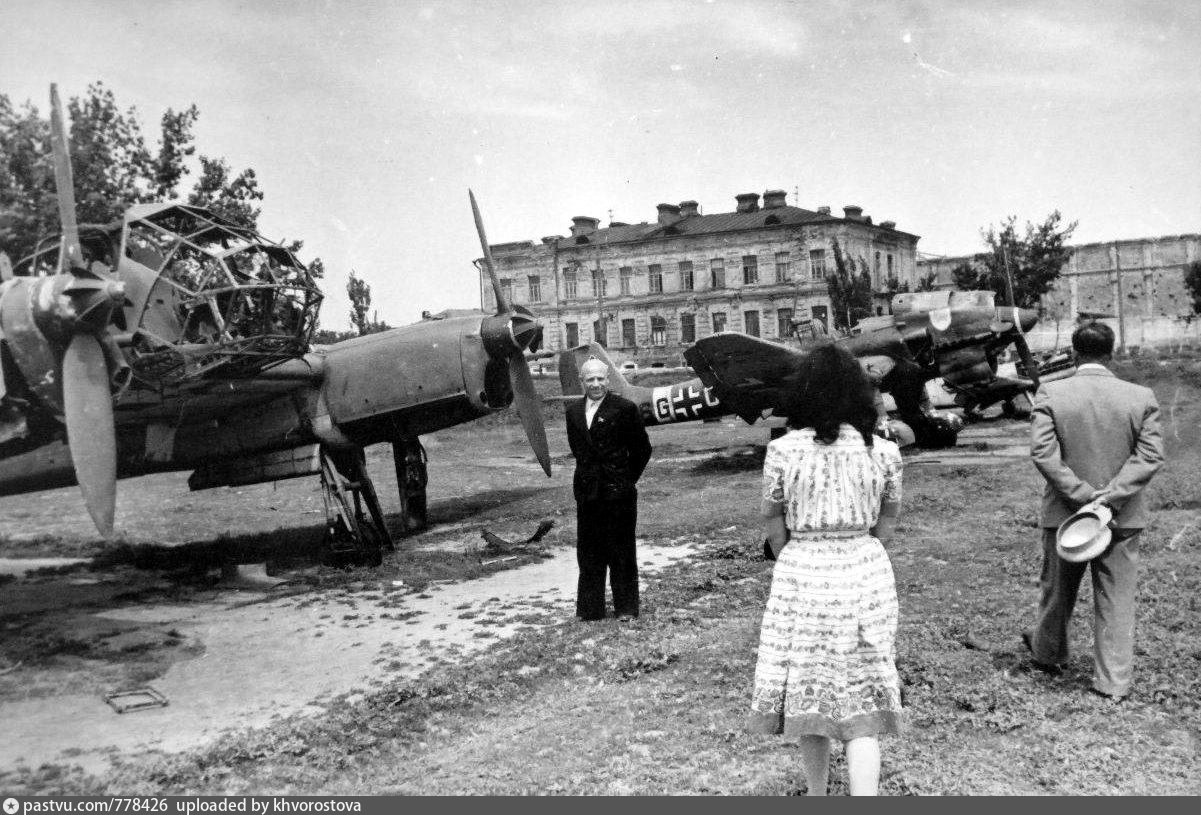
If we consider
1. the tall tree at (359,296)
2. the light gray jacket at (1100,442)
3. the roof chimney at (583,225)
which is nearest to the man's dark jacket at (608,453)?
the light gray jacket at (1100,442)

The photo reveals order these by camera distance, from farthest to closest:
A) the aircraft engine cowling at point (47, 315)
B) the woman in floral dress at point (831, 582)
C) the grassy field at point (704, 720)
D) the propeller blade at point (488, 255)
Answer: the propeller blade at point (488, 255)
the aircraft engine cowling at point (47, 315)
the grassy field at point (704, 720)
the woman in floral dress at point (831, 582)

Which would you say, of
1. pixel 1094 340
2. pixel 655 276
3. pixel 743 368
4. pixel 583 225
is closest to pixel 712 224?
pixel 655 276

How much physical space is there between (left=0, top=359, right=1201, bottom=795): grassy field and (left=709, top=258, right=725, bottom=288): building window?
119 ft

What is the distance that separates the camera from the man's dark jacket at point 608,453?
22.3 ft

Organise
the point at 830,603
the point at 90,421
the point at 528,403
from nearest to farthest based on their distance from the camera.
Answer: the point at 830,603 → the point at 90,421 → the point at 528,403

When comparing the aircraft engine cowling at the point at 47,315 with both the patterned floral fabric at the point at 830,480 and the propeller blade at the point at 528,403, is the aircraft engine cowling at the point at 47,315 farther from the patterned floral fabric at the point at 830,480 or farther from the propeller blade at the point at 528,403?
the patterned floral fabric at the point at 830,480

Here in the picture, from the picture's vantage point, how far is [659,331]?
44.3m

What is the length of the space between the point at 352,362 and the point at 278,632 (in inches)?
181

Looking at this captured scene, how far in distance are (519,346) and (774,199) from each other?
37753 millimetres

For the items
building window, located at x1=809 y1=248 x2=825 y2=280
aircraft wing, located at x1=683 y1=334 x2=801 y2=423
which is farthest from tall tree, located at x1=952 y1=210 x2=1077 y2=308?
aircraft wing, located at x1=683 y1=334 x2=801 y2=423

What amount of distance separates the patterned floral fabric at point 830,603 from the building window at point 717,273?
40.5 meters

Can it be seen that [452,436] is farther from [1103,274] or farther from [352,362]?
[1103,274]

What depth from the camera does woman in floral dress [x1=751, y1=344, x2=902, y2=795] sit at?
Answer: 3.42m

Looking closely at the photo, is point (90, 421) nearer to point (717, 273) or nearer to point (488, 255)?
point (488, 255)
